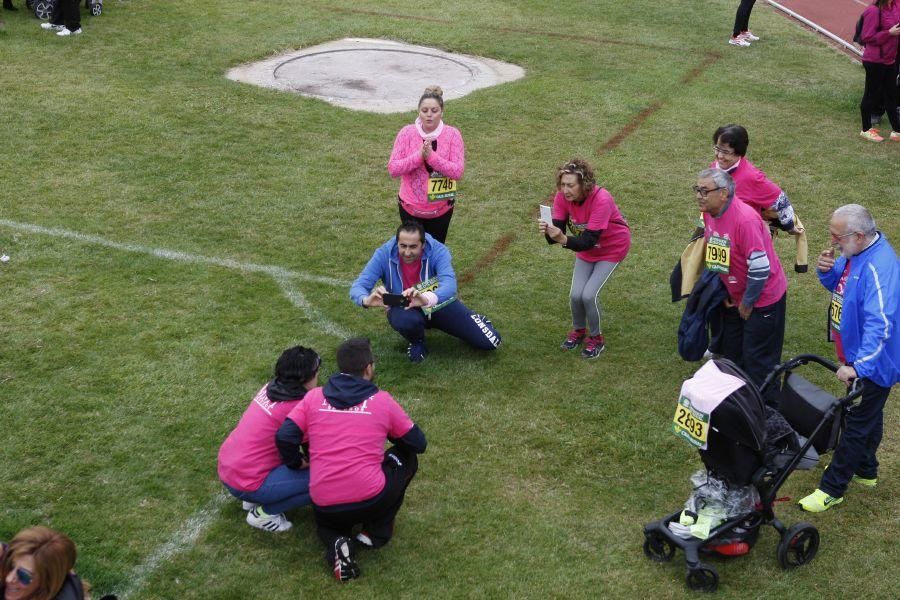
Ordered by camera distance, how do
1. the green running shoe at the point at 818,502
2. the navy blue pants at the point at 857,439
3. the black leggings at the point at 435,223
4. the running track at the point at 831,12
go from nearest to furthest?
the navy blue pants at the point at 857,439
the green running shoe at the point at 818,502
the black leggings at the point at 435,223
the running track at the point at 831,12

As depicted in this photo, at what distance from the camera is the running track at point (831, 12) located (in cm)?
1897

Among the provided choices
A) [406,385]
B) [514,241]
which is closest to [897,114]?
[514,241]

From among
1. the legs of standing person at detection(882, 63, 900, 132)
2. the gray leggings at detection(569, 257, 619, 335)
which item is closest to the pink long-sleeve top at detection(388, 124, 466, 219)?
the gray leggings at detection(569, 257, 619, 335)

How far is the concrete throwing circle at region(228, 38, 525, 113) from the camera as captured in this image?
555 inches

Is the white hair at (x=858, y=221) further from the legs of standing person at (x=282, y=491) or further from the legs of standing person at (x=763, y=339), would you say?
the legs of standing person at (x=282, y=491)

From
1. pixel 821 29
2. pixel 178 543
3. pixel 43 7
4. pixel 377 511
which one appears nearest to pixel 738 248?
pixel 377 511

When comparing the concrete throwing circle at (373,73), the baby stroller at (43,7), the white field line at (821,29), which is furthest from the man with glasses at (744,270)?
the baby stroller at (43,7)

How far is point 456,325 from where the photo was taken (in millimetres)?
8008

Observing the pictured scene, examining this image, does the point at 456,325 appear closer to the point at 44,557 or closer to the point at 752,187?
the point at 752,187

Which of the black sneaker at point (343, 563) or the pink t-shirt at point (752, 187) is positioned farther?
the pink t-shirt at point (752, 187)

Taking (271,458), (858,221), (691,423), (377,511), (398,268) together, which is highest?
(858,221)

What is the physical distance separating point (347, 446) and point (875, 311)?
3.32 m

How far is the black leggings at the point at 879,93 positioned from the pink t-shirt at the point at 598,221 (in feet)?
23.0

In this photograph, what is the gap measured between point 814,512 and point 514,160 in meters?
6.73
